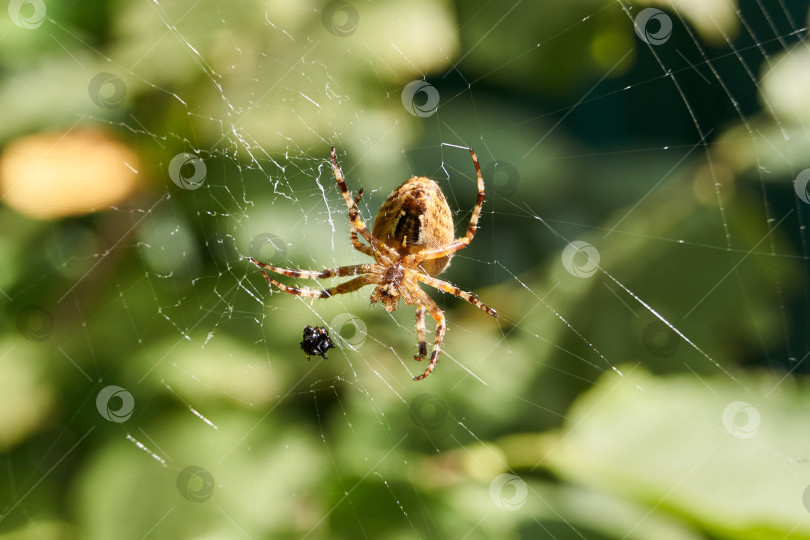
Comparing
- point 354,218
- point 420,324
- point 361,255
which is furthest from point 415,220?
point 361,255

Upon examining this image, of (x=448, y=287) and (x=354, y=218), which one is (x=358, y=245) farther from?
(x=448, y=287)

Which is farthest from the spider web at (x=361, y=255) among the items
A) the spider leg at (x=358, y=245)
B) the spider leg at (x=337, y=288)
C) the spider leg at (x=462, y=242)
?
the spider leg at (x=462, y=242)

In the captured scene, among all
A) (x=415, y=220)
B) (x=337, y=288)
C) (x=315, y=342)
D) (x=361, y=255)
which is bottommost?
(x=315, y=342)

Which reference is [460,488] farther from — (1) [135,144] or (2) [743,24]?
(2) [743,24]

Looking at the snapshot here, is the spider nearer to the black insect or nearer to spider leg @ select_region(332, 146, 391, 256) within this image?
spider leg @ select_region(332, 146, 391, 256)

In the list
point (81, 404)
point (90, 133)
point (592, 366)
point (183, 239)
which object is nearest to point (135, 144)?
point (90, 133)

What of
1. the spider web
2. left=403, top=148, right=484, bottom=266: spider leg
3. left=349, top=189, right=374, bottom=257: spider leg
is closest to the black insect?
the spider web
